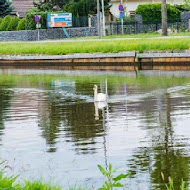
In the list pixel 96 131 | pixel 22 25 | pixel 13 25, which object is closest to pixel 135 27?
pixel 22 25

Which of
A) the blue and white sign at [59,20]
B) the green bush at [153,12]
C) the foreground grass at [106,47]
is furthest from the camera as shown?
the green bush at [153,12]

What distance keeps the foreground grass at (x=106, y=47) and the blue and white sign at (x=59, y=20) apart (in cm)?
1412

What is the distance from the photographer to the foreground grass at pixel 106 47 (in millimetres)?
35250

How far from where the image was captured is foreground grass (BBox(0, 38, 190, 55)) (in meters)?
35.2

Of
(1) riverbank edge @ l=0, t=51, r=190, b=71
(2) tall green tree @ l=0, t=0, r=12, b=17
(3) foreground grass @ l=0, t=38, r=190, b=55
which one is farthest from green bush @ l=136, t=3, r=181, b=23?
(1) riverbank edge @ l=0, t=51, r=190, b=71

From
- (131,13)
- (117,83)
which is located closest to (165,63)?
(117,83)

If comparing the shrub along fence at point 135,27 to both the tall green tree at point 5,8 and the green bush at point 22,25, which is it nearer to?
the green bush at point 22,25

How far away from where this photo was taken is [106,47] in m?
37.7

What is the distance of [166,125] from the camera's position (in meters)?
15.9

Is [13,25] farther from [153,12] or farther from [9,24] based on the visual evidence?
[153,12]

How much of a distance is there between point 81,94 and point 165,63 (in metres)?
10.8

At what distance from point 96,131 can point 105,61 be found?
2141 centimetres

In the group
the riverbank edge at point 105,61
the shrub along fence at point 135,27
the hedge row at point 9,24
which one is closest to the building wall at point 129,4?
the shrub along fence at point 135,27

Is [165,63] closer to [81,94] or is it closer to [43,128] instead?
[81,94]
